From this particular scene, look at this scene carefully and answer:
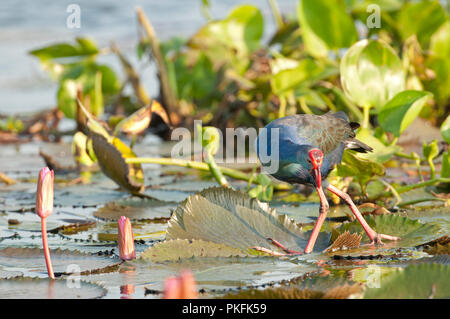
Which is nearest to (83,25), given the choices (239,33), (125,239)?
(239,33)

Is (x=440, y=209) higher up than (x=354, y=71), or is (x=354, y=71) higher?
(x=354, y=71)

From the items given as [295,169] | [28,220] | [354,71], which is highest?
[354,71]

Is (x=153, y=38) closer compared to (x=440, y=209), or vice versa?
(x=440, y=209)

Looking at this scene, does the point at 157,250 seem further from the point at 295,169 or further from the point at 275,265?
the point at 295,169

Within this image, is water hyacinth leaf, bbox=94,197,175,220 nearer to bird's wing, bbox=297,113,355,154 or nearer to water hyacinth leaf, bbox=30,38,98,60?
bird's wing, bbox=297,113,355,154

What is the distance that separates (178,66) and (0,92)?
2659 millimetres

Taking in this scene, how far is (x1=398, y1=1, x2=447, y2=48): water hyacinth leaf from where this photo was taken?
4527mm

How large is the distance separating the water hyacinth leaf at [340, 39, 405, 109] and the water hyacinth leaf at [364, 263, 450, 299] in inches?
62.8

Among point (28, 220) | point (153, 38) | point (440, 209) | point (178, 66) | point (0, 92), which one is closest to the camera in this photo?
point (440, 209)

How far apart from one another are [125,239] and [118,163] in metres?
1.07

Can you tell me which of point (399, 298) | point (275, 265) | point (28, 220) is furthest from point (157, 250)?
point (28, 220)

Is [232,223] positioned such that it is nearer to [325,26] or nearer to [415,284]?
[415,284]

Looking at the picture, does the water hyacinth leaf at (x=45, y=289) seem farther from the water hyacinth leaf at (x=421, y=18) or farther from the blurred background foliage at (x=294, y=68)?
the water hyacinth leaf at (x=421, y=18)
